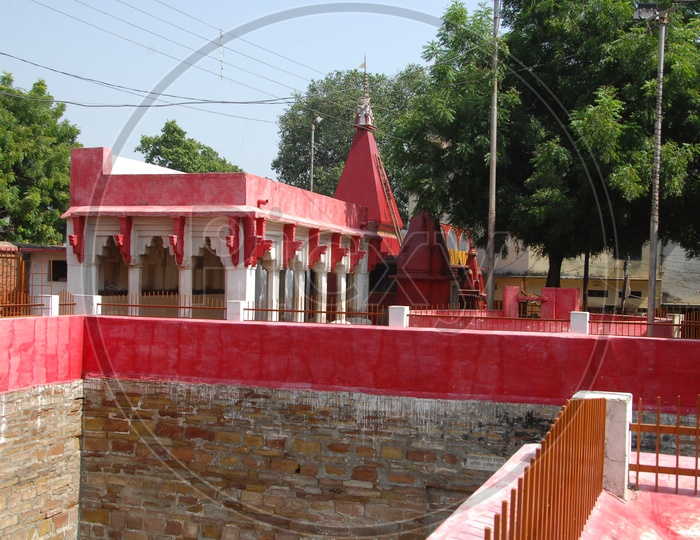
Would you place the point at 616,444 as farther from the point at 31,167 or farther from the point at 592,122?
the point at 31,167

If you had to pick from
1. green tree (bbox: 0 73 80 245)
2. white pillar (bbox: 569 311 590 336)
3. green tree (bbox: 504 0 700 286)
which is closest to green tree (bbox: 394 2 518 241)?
green tree (bbox: 504 0 700 286)

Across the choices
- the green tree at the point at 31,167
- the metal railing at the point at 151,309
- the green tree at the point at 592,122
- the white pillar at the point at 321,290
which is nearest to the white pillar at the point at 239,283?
the metal railing at the point at 151,309

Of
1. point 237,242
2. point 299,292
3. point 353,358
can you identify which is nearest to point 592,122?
point 299,292

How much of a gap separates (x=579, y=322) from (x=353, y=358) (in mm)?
3053

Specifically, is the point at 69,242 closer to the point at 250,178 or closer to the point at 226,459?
the point at 250,178

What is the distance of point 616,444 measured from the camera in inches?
242

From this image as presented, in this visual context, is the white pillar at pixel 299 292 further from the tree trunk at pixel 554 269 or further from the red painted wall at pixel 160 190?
the tree trunk at pixel 554 269

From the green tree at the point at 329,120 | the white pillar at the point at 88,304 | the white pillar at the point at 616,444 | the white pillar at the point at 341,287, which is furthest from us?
the green tree at the point at 329,120

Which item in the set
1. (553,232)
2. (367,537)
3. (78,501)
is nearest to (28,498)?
(78,501)

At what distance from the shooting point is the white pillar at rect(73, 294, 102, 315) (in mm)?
12086

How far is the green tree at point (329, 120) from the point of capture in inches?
1405

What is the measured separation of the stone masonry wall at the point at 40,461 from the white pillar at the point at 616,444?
662cm

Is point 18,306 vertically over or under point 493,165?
under

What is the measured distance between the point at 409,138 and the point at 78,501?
11551 millimetres
